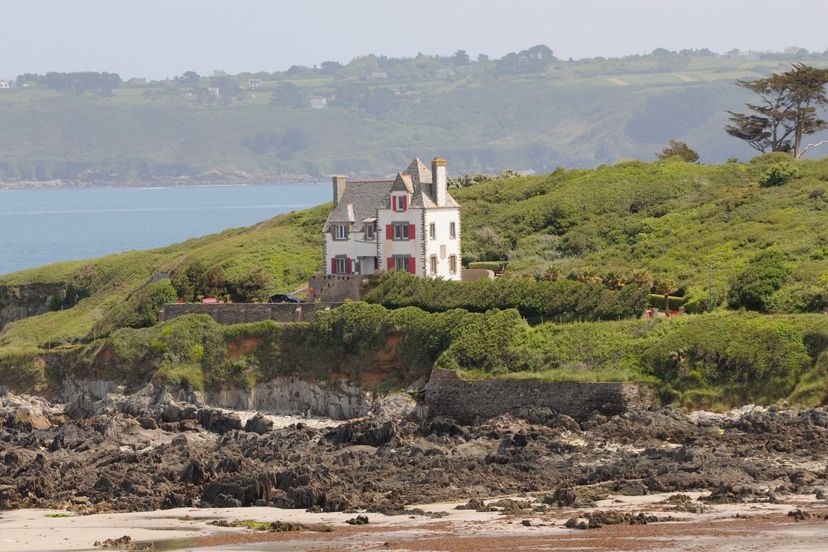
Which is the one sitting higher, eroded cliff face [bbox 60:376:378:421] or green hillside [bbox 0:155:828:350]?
green hillside [bbox 0:155:828:350]

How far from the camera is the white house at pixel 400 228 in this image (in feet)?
279

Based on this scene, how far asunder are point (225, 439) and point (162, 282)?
23.0m

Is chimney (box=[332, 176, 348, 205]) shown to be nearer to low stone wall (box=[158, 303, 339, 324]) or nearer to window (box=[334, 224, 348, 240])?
window (box=[334, 224, 348, 240])

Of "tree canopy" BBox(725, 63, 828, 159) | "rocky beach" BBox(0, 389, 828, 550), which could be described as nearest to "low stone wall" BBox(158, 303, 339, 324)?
"rocky beach" BBox(0, 389, 828, 550)

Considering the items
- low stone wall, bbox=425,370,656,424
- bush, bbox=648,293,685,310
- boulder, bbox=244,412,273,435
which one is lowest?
boulder, bbox=244,412,273,435

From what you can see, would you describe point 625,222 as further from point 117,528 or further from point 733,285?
point 117,528

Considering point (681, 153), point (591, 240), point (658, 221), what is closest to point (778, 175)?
point (658, 221)

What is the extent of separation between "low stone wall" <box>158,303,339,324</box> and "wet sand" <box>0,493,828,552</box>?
1040 inches

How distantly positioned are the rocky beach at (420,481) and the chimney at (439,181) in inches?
593

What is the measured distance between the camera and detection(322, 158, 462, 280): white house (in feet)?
279

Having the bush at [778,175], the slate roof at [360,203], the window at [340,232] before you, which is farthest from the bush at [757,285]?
the bush at [778,175]

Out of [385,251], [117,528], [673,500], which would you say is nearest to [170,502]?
[117,528]

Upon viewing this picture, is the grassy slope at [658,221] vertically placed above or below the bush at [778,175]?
below

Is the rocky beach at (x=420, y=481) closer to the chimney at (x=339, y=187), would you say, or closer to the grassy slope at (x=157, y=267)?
the chimney at (x=339, y=187)
